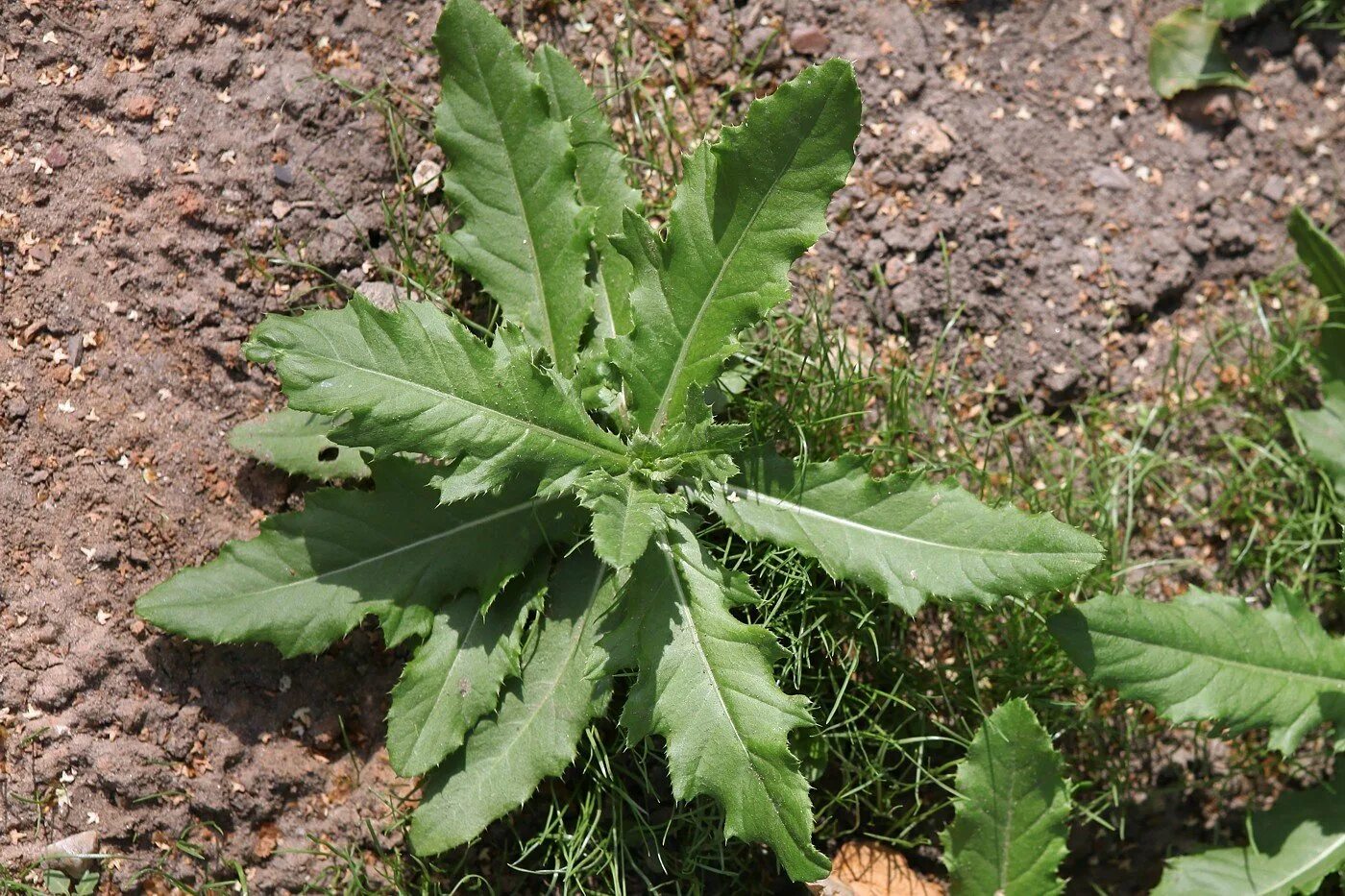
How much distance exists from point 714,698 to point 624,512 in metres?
0.53

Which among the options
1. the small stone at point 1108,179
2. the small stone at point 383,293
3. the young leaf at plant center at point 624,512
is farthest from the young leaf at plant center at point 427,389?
the small stone at point 1108,179

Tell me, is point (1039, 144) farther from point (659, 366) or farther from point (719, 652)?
point (719, 652)

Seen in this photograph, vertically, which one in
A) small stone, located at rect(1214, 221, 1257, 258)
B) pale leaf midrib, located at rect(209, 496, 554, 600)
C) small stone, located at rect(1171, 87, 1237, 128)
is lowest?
pale leaf midrib, located at rect(209, 496, 554, 600)

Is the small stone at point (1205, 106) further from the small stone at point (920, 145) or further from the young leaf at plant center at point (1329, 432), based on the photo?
the young leaf at plant center at point (1329, 432)

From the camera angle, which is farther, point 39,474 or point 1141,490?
point 1141,490

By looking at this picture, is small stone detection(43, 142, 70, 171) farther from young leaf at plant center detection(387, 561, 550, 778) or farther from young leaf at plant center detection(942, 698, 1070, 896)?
young leaf at plant center detection(942, 698, 1070, 896)

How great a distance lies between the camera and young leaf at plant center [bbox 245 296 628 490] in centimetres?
241

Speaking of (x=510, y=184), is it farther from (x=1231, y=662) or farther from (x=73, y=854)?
(x=1231, y=662)

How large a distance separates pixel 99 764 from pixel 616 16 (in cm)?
256

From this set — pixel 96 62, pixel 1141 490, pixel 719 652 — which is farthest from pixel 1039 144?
pixel 96 62

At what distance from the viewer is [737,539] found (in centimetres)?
310

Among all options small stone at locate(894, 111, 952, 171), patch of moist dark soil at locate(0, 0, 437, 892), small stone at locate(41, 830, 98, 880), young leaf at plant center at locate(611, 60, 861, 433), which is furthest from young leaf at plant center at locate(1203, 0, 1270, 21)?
small stone at locate(41, 830, 98, 880)

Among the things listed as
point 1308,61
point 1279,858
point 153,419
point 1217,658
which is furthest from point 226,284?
point 1308,61

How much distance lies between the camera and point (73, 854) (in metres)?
2.81
